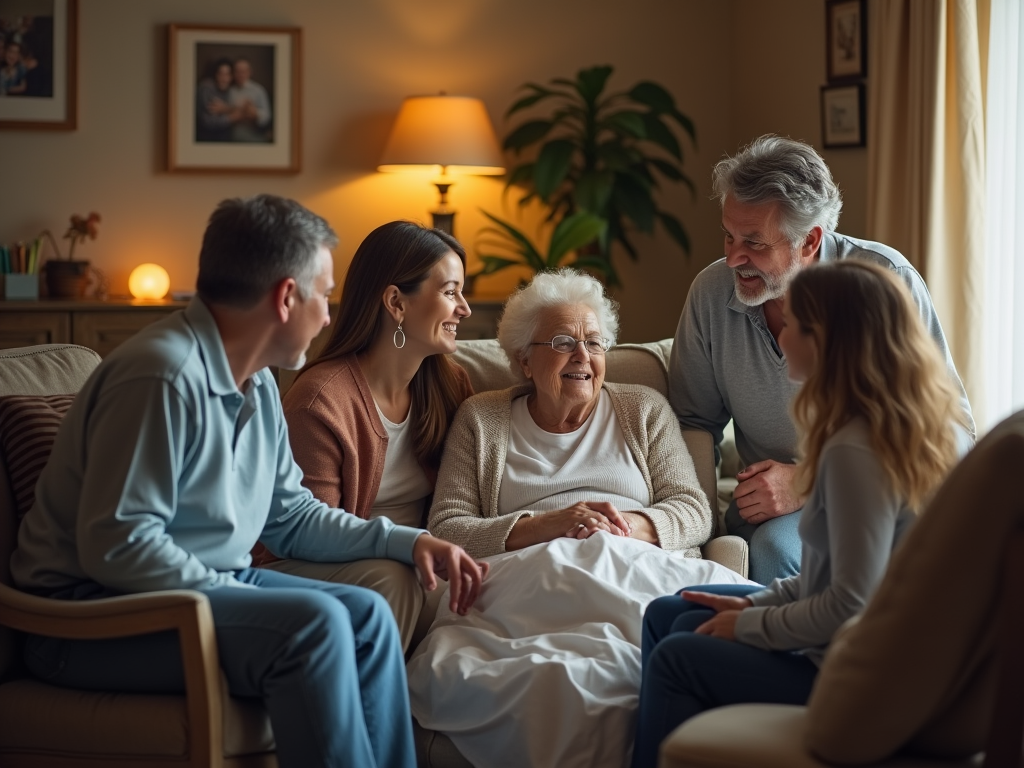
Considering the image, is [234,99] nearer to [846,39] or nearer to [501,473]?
[846,39]

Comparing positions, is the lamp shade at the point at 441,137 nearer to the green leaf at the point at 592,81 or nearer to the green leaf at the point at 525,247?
the green leaf at the point at 525,247

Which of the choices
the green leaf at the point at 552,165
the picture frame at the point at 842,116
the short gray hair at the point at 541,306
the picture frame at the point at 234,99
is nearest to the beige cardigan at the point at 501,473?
the short gray hair at the point at 541,306

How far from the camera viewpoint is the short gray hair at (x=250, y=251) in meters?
1.88

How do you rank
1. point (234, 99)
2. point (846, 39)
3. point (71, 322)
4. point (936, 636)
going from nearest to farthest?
point (936, 636), point (846, 39), point (71, 322), point (234, 99)

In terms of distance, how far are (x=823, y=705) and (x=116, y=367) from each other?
44.9 inches

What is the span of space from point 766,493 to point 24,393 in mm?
1570

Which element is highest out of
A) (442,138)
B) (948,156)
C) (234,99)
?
(234,99)

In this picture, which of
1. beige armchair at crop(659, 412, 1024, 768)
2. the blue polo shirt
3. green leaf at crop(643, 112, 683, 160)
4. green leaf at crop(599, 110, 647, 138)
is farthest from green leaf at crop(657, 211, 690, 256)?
beige armchair at crop(659, 412, 1024, 768)

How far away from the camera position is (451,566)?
212cm

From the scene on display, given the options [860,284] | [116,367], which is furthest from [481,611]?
[860,284]

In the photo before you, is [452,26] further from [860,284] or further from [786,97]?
[860,284]

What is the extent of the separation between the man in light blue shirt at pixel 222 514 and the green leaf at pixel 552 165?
3.06m

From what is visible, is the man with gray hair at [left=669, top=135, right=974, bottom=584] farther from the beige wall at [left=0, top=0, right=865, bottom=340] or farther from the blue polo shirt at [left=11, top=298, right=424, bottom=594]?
the beige wall at [left=0, top=0, right=865, bottom=340]

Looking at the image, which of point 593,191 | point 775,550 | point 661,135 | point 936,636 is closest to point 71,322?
point 593,191
